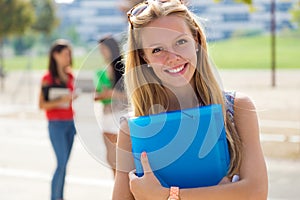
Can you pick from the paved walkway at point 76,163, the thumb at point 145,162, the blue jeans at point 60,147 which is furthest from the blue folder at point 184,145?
the blue jeans at point 60,147

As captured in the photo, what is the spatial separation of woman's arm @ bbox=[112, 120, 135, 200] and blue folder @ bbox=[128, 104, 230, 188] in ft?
0.26

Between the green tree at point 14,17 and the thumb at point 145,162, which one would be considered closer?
the thumb at point 145,162

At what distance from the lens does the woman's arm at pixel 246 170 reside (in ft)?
5.52

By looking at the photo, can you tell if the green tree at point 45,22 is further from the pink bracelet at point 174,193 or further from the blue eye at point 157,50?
the pink bracelet at point 174,193

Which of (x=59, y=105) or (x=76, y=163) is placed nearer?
(x=59, y=105)

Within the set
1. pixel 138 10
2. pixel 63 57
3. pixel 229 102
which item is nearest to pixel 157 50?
pixel 138 10

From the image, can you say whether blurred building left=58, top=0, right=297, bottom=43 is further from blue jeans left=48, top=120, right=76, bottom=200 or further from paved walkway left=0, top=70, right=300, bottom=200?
blue jeans left=48, top=120, right=76, bottom=200

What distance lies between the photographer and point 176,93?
5.93 feet

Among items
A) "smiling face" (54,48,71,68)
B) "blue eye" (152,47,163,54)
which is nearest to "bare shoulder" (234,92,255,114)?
"blue eye" (152,47,163,54)

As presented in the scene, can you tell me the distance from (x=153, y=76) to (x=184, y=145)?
0.89 ft

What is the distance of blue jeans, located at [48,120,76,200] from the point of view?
5922 mm

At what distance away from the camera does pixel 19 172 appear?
788 cm

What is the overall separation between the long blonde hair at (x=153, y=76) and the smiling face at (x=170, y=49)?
0.08 feet

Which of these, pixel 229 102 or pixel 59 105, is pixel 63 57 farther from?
pixel 229 102
